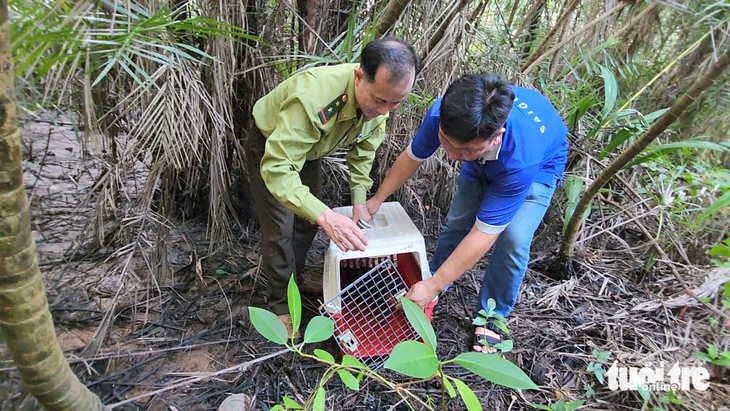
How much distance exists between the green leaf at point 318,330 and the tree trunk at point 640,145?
1.23 m

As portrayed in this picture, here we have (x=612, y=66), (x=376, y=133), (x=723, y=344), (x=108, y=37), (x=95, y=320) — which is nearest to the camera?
(x=108, y=37)

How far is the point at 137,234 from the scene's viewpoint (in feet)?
5.87

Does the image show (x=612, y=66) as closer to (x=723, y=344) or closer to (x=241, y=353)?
(x=723, y=344)

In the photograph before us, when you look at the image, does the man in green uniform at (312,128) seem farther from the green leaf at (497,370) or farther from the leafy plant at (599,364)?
the leafy plant at (599,364)

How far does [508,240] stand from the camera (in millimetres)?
1557

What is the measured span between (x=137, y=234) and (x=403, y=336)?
1.15 m

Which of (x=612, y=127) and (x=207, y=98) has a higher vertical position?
(x=207, y=98)

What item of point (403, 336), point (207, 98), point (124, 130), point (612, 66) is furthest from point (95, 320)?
point (612, 66)

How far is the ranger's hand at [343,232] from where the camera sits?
135 cm

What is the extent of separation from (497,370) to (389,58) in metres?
0.88

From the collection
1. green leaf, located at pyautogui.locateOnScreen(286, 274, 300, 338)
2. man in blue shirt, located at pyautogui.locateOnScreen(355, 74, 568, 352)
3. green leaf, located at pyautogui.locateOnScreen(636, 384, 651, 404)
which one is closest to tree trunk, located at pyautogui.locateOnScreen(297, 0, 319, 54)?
man in blue shirt, located at pyautogui.locateOnScreen(355, 74, 568, 352)

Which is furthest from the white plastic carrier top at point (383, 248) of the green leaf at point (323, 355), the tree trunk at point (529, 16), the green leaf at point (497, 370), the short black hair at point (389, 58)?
the tree trunk at point (529, 16)

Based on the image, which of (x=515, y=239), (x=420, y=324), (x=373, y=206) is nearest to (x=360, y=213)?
(x=373, y=206)

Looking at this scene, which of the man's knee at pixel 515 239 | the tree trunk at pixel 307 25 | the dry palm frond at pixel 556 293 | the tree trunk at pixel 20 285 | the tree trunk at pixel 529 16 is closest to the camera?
the tree trunk at pixel 20 285
